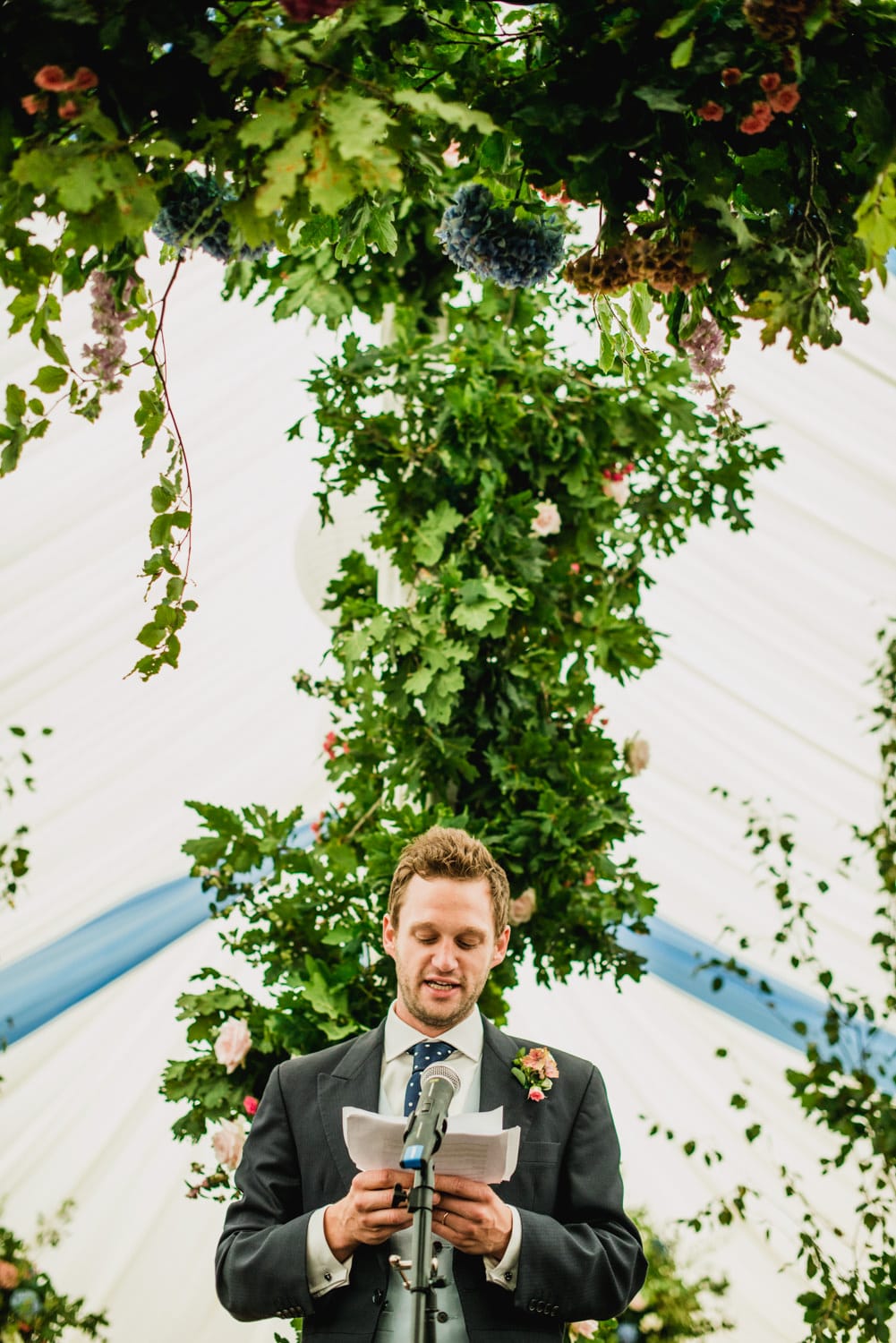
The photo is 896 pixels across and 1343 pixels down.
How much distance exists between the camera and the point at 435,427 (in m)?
2.30

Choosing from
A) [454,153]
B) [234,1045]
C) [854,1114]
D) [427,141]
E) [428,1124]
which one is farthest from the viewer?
[854,1114]

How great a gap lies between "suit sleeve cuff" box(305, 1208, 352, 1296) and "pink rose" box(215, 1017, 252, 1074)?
818 millimetres

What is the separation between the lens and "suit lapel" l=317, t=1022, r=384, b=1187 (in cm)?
138

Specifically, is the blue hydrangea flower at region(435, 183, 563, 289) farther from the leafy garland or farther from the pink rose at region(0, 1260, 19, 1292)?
the pink rose at region(0, 1260, 19, 1292)

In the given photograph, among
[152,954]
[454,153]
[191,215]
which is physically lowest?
[152,954]

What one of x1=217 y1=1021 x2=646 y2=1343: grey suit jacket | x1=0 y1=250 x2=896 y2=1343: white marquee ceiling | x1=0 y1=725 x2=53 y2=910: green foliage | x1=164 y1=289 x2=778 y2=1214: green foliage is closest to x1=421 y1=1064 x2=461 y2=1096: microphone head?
x1=217 y1=1021 x2=646 y2=1343: grey suit jacket

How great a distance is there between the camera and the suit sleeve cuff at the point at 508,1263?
48.9 inches

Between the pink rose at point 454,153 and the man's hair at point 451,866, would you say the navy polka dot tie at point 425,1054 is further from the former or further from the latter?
the pink rose at point 454,153

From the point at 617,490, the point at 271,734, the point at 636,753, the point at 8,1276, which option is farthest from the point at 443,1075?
the point at 271,734

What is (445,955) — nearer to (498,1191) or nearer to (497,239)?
(498,1191)

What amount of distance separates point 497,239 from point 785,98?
433 millimetres

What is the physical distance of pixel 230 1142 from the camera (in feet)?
6.70

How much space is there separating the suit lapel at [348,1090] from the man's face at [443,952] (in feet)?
0.25

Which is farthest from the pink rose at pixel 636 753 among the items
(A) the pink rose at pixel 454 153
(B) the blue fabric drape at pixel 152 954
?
(A) the pink rose at pixel 454 153
